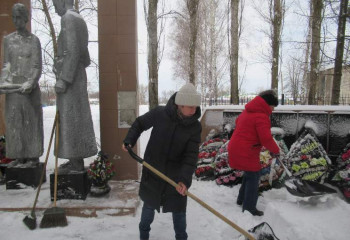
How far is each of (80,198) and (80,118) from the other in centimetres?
109

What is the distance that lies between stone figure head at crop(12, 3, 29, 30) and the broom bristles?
2.67 m

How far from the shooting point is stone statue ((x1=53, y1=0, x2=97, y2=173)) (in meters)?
3.74

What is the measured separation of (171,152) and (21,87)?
2.64 metres

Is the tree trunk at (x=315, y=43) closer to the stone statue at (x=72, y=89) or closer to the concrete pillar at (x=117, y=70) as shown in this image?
the concrete pillar at (x=117, y=70)

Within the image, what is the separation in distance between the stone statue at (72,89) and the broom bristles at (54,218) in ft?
2.40

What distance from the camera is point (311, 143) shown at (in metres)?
4.92

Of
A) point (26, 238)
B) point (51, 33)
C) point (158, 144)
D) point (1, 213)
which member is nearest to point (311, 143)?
point (158, 144)

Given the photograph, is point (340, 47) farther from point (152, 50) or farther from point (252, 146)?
point (252, 146)

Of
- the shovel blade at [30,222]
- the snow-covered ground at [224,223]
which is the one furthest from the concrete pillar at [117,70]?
the shovel blade at [30,222]

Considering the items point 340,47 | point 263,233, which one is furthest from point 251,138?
point 340,47

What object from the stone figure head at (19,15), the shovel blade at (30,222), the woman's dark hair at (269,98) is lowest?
the shovel blade at (30,222)

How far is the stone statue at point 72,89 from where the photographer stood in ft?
12.3

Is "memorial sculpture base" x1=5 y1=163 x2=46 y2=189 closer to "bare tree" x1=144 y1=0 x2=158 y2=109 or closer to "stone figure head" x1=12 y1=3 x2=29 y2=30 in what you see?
"stone figure head" x1=12 y1=3 x2=29 y2=30

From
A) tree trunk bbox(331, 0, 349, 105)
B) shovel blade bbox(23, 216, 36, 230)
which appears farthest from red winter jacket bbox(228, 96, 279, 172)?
tree trunk bbox(331, 0, 349, 105)
